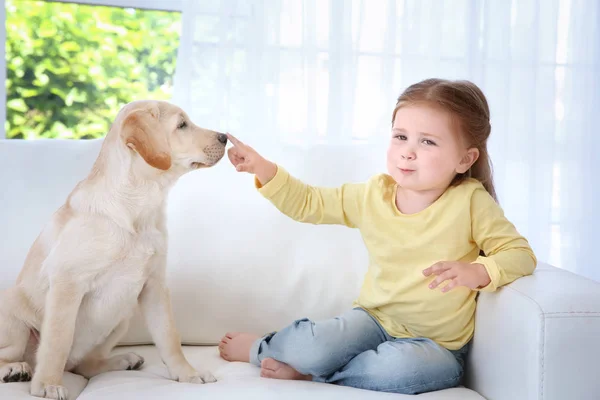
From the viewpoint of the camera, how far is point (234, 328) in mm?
1748

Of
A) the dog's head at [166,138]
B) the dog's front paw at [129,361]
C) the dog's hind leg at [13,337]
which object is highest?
the dog's head at [166,138]

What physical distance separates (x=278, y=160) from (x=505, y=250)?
2.16 ft

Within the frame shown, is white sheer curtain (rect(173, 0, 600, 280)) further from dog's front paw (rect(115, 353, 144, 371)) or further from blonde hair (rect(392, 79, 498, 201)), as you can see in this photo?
dog's front paw (rect(115, 353, 144, 371))

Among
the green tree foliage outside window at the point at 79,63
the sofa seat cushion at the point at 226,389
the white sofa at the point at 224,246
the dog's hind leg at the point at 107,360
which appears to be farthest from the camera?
the green tree foliage outside window at the point at 79,63

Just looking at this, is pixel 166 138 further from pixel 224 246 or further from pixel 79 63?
pixel 79 63

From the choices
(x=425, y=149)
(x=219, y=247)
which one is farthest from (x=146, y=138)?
(x=425, y=149)

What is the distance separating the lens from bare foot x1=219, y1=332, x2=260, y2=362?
1.61 m

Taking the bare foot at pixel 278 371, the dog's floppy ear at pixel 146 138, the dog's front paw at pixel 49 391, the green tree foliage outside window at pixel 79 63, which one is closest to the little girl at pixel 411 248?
the bare foot at pixel 278 371

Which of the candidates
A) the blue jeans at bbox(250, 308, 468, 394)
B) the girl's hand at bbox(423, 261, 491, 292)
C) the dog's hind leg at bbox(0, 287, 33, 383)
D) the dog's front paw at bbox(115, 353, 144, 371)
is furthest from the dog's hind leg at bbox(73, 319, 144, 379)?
the girl's hand at bbox(423, 261, 491, 292)

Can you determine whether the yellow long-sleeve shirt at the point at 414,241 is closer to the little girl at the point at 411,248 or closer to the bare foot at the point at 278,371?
the little girl at the point at 411,248

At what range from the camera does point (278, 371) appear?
4.92 feet

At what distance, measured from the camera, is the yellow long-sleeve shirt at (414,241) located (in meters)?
1.51

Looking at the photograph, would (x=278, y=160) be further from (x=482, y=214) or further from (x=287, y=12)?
(x=287, y=12)

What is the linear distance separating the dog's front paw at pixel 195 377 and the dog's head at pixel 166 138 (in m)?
0.45
